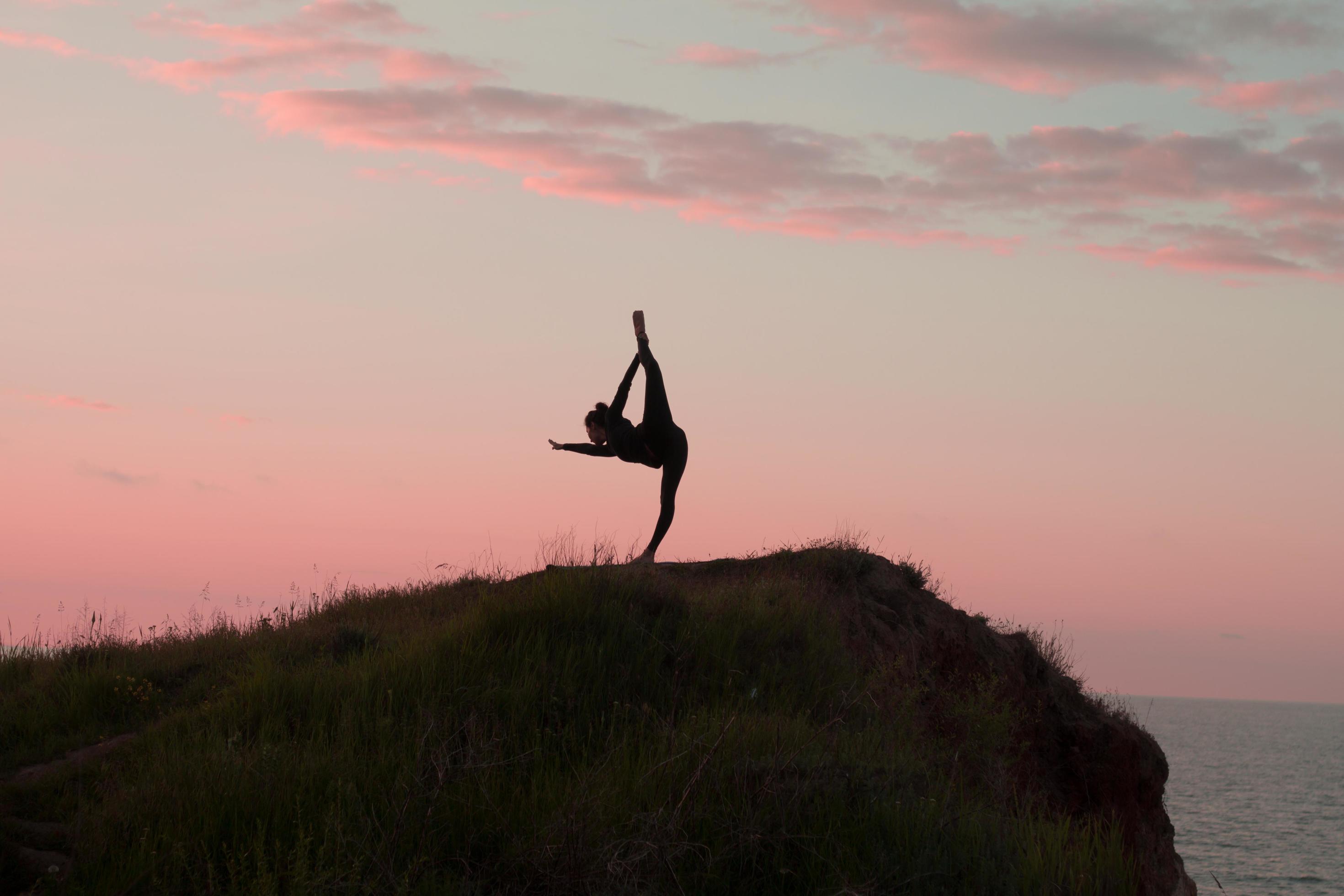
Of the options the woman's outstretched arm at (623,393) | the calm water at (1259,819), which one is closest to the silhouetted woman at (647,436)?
the woman's outstretched arm at (623,393)

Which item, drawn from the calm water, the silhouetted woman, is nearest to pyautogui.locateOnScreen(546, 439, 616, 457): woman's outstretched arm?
the silhouetted woman

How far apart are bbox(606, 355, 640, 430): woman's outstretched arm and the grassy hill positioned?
233cm

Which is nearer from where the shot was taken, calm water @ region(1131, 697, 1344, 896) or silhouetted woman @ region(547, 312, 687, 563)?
silhouetted woman @ region(547, 312, 687, 563)

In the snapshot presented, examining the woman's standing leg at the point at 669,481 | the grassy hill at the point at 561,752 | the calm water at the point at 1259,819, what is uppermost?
the woman's standing leg at the point at 669,481

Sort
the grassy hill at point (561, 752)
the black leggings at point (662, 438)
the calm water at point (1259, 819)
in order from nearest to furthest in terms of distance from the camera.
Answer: the grassy hill at point (561, 752)
the black leggings at point (662, 438)
the calm water at point (1259, 819)

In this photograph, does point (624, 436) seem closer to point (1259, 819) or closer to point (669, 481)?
point (669, 481)

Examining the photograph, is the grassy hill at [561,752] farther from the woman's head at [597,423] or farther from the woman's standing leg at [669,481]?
the woman's head at [597,423]

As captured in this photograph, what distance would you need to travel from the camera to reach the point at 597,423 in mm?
15266

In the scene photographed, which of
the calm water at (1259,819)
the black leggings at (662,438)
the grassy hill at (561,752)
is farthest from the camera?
the calm water at (1259,819)

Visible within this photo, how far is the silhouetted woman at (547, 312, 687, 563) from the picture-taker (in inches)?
574

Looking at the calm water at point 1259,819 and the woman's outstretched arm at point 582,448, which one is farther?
the calm water at point 1259,819

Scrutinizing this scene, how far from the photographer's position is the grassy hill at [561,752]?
276 inches

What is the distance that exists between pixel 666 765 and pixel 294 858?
2.72 meters

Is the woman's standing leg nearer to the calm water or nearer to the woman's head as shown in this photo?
the woman's head
